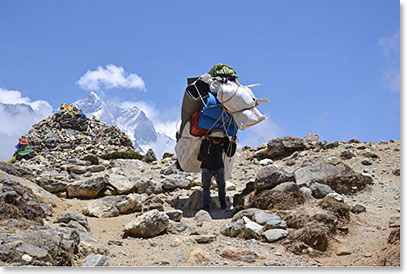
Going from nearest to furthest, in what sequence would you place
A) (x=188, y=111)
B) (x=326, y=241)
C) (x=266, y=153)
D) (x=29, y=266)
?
(x=29, y=266)
(x=326, y=241)
(x=188, y=111)
(x=266, y=153)

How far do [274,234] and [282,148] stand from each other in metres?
7.02

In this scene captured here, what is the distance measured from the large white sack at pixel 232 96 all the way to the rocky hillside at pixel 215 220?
1.18 metres

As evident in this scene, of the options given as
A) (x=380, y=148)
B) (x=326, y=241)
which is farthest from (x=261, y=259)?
(x=380, y=148)

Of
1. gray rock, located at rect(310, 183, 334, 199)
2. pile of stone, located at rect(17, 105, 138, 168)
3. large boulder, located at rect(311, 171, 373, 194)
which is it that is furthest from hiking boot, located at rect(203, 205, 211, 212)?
pile of stone, located at rect(17, 105, 138, 168)

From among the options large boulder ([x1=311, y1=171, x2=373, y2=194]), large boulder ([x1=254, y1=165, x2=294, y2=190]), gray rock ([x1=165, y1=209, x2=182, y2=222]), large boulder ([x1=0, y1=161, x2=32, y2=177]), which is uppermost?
large boulder ([x1=0, y1=161, x2=32, y2=177])

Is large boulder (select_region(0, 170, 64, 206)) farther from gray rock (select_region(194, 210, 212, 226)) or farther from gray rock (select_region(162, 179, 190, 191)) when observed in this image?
gray rock (select_region(194, 210, 212, 226))

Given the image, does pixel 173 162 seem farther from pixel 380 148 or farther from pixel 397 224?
pixel 397 224

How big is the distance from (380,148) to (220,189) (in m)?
5.48

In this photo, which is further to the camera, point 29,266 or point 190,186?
point 190,186

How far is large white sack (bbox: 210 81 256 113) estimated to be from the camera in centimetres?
653

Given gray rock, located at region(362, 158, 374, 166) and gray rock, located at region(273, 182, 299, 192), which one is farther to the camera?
gray rock, located at region(362, 158, 374, 166)

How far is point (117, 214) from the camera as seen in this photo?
249 inches

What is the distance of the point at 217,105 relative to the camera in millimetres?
6648

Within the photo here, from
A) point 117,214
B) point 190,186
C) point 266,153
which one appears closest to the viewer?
point 117,214
